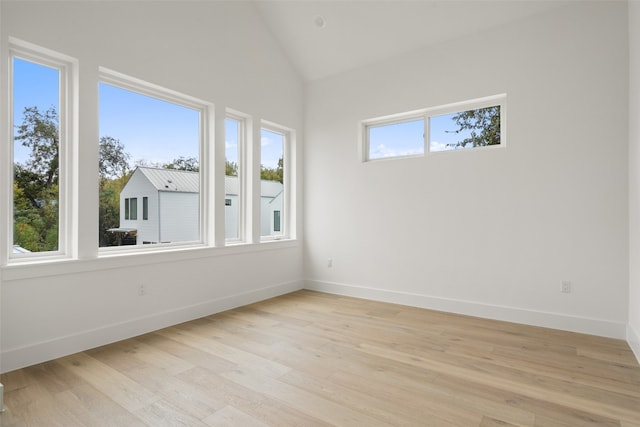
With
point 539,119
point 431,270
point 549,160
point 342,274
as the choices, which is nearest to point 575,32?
point 539,119

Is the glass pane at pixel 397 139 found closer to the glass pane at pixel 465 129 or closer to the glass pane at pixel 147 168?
the glass pane at pixel 465 129

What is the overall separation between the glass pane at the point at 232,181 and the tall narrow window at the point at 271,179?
386 millimetres

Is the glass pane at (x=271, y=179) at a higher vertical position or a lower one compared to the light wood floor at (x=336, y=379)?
higher

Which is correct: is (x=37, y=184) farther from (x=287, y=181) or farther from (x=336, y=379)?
(x=287, y=181)

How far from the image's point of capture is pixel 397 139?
441cm

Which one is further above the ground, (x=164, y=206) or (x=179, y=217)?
(x=164, y=206)

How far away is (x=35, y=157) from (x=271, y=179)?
2.63 m

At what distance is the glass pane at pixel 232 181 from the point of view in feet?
13.5

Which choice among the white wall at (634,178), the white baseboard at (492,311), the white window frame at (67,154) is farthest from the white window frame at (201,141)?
the white wall at (634,178)

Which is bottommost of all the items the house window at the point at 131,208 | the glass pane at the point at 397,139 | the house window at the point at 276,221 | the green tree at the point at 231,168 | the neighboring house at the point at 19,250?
the neighboring house at the point at 19,250

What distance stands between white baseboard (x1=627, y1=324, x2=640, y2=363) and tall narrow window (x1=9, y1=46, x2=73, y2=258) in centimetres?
447

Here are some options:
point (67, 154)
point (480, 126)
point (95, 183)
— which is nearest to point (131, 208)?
point (95, 183)

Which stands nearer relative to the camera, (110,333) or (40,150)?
(40,150)

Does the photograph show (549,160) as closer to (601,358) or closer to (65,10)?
(601,358)
